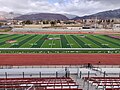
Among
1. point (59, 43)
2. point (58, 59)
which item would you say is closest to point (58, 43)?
point (59, 43)

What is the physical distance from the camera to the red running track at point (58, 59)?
112ft

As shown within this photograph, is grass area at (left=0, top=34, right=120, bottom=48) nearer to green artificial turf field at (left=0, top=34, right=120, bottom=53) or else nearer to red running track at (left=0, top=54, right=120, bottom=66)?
green artificial turf field at (left=0, top=34, right=120, bottom=53)

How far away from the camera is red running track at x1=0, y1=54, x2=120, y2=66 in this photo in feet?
112

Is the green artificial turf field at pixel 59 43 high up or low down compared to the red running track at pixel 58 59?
up

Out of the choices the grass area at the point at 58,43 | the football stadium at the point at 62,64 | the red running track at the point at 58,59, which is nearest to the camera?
the football stadium at the point at 62,64

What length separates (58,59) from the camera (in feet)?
119

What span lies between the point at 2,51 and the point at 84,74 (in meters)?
23.4

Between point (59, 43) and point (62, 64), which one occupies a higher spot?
point (59, 43)

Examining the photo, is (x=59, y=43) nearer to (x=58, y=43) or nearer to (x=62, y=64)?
(x=58, y=43)

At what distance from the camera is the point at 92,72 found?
76.2 ft

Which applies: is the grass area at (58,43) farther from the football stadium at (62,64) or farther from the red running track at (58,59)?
the red running track at (58,59)

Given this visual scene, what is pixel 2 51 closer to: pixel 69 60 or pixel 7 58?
pixel 7 58

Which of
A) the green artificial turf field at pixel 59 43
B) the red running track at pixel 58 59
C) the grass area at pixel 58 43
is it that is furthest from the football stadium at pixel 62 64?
the grass area at pixel 58 43

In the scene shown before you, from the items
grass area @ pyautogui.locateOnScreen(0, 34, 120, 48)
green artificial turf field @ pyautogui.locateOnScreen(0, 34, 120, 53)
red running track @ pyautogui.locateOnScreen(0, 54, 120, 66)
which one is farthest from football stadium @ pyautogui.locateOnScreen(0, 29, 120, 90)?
grass area @ pyautogui.locateOnScreen(0, 34, 120, 48)
